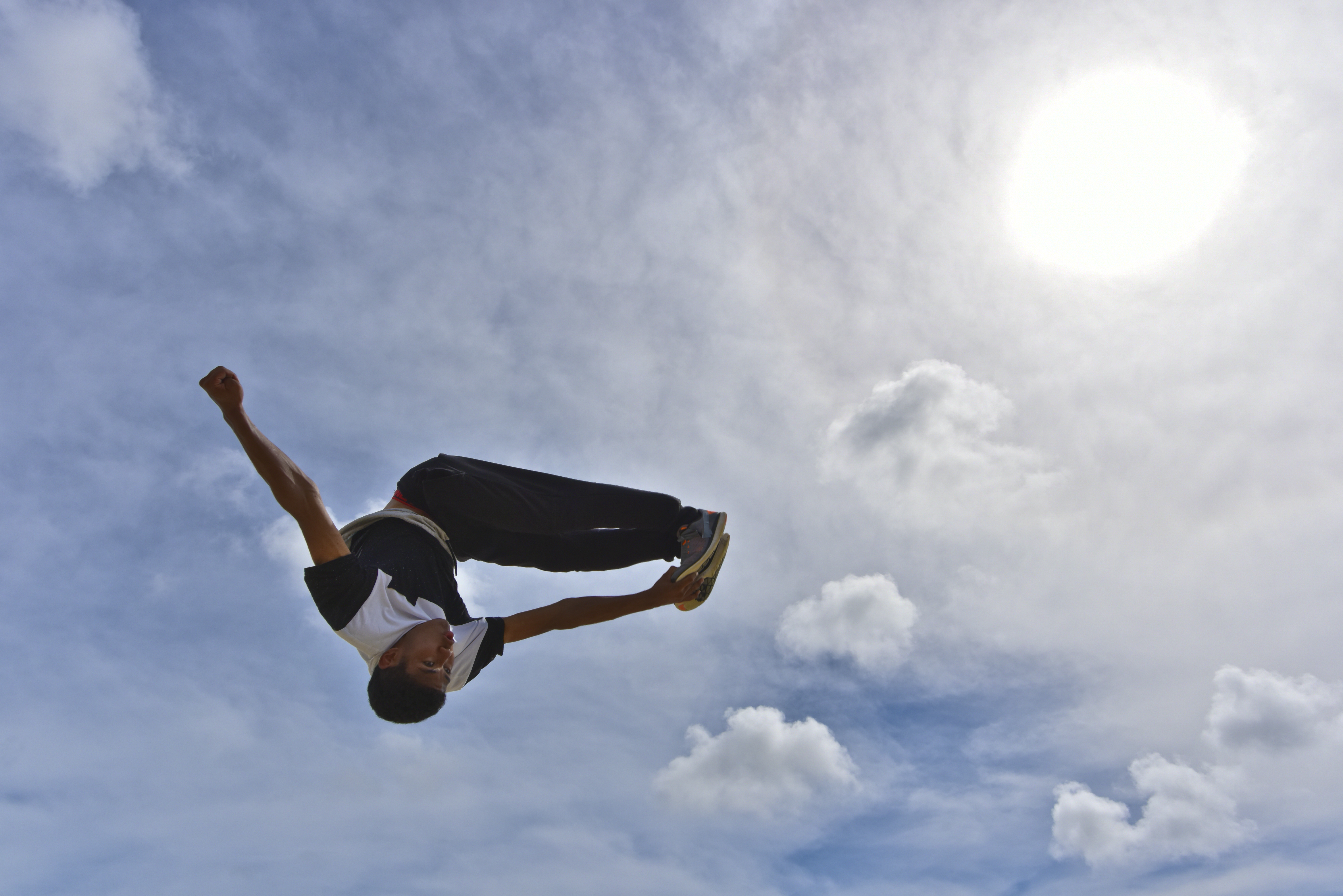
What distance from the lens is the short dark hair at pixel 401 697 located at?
6703 millimetres

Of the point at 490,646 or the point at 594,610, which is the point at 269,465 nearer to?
the point at 490,646

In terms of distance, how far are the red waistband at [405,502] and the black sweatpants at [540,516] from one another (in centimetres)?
3

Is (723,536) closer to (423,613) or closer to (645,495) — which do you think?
(645,495)

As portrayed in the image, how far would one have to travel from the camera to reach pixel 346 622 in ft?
21.5

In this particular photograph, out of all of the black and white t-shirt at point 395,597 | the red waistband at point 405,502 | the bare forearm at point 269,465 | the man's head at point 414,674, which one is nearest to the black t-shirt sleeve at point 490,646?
the black and white t-shirt at point 395,597

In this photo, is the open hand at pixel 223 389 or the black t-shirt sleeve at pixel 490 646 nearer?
the open hand at pixel 223 389

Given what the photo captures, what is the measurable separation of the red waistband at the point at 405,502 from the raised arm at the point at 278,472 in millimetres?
1251

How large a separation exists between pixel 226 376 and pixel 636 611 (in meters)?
3.86

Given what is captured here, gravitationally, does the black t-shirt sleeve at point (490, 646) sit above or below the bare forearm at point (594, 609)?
below

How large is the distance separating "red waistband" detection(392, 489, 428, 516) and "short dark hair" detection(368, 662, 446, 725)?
4.53 ft

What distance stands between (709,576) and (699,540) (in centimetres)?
35

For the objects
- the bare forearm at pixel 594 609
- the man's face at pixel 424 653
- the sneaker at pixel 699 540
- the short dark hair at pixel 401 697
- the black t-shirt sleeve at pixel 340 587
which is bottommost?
the short dark hair at pixel 401 697

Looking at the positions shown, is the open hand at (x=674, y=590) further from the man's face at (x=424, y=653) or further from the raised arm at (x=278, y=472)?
the raised arm at (x=278, y=472)

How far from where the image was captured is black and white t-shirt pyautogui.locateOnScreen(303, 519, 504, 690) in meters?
6.41
